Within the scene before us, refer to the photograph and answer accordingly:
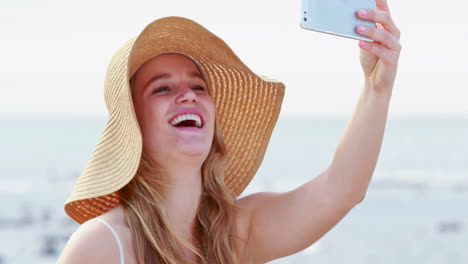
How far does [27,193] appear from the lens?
1580 cm

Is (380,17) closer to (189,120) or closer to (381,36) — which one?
(381,36)

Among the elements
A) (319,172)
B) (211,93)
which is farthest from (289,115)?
(211,93)

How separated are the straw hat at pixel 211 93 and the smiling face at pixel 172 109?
0.17ft

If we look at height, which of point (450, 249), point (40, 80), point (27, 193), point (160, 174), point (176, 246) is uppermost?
point (40, 80)

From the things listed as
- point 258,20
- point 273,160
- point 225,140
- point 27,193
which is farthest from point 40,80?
point 225,140

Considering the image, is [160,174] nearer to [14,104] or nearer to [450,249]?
[450,249]

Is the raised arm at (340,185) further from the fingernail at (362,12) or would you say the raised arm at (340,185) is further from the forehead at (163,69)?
the forehead at (163,69)

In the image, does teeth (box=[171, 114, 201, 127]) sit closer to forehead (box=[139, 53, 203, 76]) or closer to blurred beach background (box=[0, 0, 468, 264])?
forehead (box=[139, 53, 203, 76])

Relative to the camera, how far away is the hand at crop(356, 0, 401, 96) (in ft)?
6.33

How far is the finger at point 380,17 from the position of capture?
1.91 meters

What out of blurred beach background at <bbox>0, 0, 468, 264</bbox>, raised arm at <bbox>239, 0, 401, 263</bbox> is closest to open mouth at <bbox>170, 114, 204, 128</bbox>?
raised arm at <bbox>239, 0, 401, 263</bbox>

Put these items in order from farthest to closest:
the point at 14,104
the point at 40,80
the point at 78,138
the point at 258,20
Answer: the point at 14,104 → the point at 40,80 → the point at 78,138 → the point at 258,20

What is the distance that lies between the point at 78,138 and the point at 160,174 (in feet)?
96.5

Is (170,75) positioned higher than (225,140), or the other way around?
(170,75)
